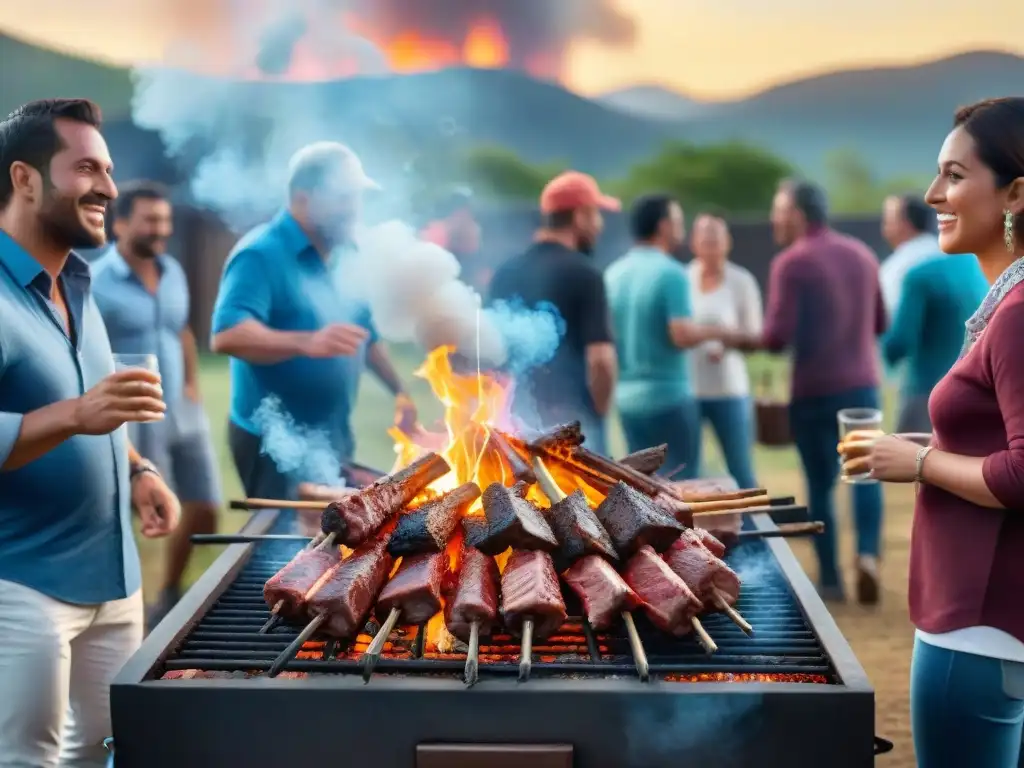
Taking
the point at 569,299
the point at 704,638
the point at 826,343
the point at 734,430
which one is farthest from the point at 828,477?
the point at 704,638

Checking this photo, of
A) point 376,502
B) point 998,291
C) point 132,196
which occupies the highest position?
point 132,196

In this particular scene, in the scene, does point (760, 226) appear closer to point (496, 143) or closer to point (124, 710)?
point (124, 710)

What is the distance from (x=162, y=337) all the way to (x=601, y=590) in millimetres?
4299

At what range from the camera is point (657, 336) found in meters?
6.54

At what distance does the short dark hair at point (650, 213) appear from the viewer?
21.6 feet

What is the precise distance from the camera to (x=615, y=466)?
3.57 meters

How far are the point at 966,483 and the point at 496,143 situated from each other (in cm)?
4737

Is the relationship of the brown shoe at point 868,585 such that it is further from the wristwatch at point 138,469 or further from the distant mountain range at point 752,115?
the distant mountain range at point 752,115

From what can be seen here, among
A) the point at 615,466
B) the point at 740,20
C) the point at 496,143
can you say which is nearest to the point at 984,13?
the point at 740,20

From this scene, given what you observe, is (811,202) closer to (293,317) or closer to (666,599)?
(293,317)

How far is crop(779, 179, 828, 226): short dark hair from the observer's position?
6504mm

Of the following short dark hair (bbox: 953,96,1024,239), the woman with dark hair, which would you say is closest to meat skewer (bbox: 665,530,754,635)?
the woman with dark hair

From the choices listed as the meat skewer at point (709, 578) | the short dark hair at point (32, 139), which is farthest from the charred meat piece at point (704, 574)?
the short dark hair at point (32, 139)

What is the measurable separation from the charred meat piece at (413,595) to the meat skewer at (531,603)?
0.64 feet
